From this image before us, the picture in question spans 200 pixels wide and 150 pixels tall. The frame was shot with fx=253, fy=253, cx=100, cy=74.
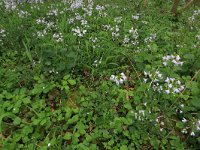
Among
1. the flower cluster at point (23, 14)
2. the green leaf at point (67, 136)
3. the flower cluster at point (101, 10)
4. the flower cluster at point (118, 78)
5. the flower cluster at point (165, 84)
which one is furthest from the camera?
the flower cluster at point (101, 10)

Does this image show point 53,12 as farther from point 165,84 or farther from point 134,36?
point 165,84

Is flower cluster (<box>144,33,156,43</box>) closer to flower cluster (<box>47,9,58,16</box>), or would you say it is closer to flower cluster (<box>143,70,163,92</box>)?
flower cluster (<box>143,70,163,92</box>)

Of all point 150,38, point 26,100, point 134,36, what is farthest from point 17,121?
point 150,38

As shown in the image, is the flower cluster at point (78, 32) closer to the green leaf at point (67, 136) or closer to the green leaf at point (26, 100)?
the green leaf at point (26, 100)

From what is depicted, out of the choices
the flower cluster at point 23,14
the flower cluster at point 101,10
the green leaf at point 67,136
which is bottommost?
the green leaf at point 67,136

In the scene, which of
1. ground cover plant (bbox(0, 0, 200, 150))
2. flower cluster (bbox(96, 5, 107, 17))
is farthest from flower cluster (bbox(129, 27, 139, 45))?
flower cluster (bbox(96, 5, 107, 17))

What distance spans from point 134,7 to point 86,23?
170cm

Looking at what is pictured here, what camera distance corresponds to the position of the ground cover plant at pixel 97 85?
2797 mm

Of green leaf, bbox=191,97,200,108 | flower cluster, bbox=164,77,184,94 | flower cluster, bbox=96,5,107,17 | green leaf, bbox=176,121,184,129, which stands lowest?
green leaf, bbox=176,121,184,129

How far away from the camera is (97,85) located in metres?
3.45

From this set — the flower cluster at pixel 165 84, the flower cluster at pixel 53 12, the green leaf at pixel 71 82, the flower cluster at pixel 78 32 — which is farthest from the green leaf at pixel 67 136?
the flower cluster at pixel 53 12

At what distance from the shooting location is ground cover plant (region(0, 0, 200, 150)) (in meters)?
2.80

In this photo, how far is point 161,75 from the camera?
10.2 feet

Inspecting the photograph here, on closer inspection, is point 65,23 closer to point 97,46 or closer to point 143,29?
point 97,46
